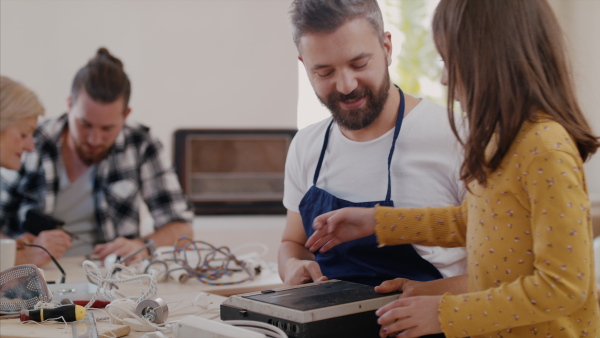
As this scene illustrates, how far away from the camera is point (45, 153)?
2.46 m

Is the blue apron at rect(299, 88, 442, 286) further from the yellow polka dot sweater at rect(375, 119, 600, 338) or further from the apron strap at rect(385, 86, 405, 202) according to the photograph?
the yellow polka dot sweater at rect(375, 119, 600, 338)

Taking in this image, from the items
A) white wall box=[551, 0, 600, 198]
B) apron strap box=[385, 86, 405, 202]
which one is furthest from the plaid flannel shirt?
white wall box=[551, 0, 600, 198]

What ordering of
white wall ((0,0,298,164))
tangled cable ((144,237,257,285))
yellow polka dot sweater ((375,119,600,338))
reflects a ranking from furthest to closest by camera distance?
white wall ((0,0,298,164))
tangled cable ((144,237,257,285))
yellow polka dot sweater ((375,119,600,338))

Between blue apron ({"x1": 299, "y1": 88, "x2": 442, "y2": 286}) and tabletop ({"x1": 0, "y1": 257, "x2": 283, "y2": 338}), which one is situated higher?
blue apron ({"x1": 299, "y1": 88, "x2": 442, "y2": 286})

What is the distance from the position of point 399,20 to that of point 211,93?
1.22m

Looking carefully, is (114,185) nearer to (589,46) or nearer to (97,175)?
(97,175)

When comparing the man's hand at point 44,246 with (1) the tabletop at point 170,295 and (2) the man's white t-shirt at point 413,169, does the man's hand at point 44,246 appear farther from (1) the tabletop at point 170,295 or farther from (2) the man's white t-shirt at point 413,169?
(2) the man's white t-shirt at point 413,169

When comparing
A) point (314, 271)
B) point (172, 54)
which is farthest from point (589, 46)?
point (314, 271)

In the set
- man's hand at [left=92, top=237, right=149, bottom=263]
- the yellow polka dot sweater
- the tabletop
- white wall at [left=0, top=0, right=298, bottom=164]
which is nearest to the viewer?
the yellow polka dot sweater

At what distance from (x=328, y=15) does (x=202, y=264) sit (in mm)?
761

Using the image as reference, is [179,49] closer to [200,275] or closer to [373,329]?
[200,275]

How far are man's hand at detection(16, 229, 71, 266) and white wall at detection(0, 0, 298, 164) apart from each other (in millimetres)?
1592

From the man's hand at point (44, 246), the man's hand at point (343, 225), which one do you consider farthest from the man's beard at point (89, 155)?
the man's hand at point (343, 225)

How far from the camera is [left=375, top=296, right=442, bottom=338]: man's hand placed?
977 millimetres
